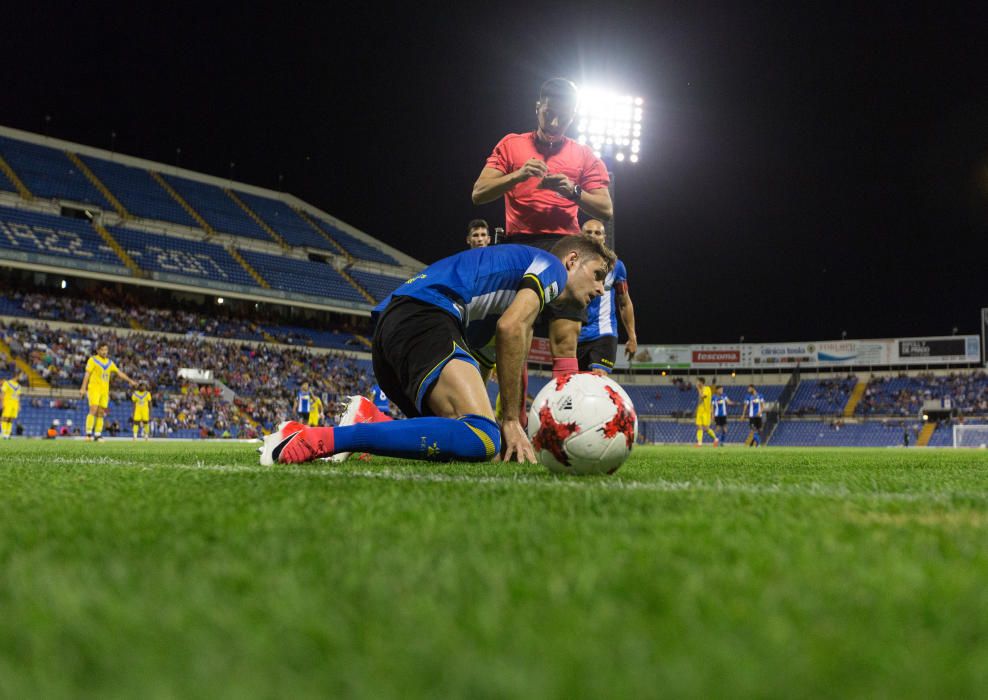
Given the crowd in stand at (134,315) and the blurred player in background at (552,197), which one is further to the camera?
the crowd in stand at (134,315)

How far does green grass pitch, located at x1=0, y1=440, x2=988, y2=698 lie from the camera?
2.18 ft

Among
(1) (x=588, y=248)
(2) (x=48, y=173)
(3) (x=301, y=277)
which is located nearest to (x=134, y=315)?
(3) (x=301, y=277)

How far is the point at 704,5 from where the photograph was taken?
81.8ft

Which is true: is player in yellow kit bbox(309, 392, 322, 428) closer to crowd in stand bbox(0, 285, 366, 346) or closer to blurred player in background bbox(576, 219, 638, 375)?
crowd in stand bbox(0, 285, 366, 346)

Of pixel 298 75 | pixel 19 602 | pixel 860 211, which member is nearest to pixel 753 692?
pixel 19 602

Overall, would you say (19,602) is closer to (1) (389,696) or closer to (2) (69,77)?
(1) (389,696)

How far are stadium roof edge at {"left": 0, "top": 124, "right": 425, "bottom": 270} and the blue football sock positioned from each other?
4105 centimetres

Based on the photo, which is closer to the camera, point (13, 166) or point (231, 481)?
point (231, 481)

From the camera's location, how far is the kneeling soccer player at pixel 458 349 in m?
3.51

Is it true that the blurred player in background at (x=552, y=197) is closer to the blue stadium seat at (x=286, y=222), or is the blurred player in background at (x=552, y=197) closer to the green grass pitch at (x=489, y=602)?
the green grass pitch at (x=489, y=602)

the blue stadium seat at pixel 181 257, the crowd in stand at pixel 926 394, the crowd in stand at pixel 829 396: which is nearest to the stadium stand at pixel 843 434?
the crowd in stand at pixel 829 396

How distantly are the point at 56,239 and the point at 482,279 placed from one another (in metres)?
32.7

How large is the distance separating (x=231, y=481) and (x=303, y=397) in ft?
72.4

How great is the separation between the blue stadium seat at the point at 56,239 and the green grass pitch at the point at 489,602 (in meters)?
32.6
